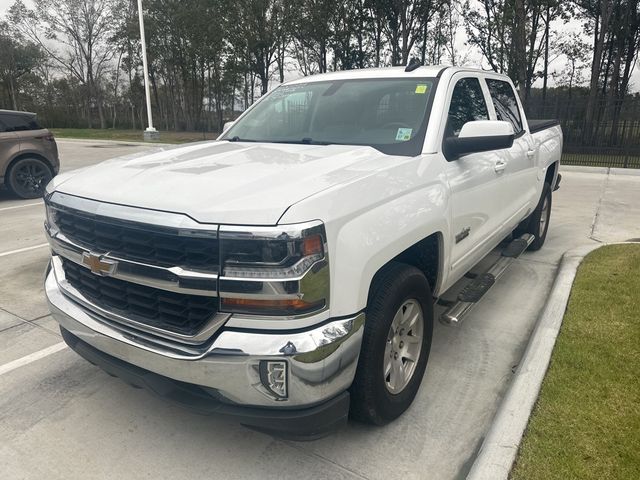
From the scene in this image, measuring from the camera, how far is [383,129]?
319cm

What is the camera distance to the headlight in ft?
6.24

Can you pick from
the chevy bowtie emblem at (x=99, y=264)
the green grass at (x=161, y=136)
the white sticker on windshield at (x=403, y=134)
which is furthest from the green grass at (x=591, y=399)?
the green grass at (x=161, y=136)

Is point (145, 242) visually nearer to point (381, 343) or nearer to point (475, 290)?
point (381, 343)

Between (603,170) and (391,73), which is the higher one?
(391,73)

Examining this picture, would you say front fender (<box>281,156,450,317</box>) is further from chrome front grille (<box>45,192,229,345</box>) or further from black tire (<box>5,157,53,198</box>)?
black tire (<box>5,157,53,198</box>)

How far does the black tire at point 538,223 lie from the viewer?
5461 millimetres

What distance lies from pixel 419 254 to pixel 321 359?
3.89 feet

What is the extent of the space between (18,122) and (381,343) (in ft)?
31.2

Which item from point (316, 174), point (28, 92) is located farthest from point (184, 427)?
point (28, 92)

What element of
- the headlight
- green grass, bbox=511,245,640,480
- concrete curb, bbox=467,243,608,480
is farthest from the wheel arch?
green grass, bbox=511,245,640,480

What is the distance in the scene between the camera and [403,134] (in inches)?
120

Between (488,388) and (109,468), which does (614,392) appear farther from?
(109,468)

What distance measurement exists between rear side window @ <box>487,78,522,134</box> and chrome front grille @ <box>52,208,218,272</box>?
10.4 ft

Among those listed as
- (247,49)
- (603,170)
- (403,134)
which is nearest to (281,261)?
(403,134)
